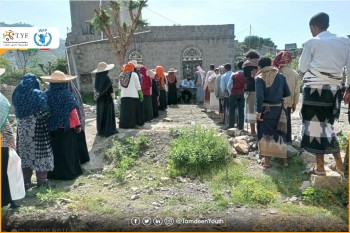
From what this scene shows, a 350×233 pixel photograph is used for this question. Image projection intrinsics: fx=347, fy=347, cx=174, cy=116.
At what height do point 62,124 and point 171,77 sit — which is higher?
point 171,77

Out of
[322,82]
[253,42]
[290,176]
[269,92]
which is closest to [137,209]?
[290,176]

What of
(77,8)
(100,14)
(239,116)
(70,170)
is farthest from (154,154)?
(77,8)

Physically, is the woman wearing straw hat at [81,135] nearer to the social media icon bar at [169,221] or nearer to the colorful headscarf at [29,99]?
the colorful headscarf at [29,99]

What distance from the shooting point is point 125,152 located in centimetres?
618

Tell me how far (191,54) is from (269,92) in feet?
47.6

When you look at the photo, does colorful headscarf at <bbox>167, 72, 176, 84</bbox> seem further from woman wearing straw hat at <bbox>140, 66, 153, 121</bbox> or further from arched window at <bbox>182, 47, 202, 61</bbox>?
arched window at <bbox>182, 47, 202, 61</bbox>

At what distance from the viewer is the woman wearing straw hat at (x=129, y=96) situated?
7520 mm

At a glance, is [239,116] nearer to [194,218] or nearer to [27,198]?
[194,218]

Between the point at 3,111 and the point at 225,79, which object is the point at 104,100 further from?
the point at 3,111

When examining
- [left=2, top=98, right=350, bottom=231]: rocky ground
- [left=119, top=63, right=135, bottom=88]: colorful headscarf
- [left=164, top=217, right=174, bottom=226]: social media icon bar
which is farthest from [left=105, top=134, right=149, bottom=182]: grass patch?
[left=164, top=217, right=174, bottom=226]: social media icon bar

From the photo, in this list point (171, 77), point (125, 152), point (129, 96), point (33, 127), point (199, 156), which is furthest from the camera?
point (171, 77)

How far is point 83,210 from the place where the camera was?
13.2ft

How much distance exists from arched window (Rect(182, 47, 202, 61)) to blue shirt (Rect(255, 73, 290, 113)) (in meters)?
14.3

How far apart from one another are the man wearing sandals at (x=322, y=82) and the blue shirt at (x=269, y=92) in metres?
0.70
